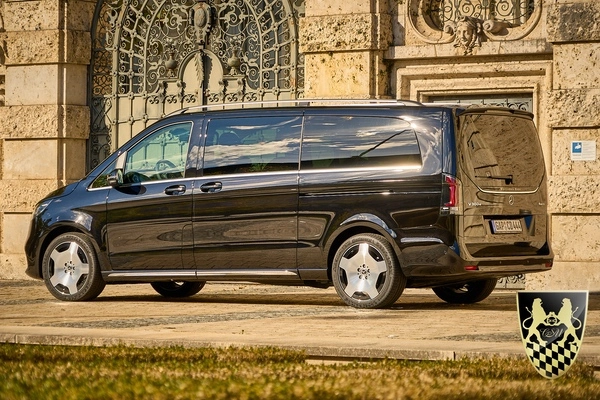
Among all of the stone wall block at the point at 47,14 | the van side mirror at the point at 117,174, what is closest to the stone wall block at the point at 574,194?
the van side mirror at the point at 117,174

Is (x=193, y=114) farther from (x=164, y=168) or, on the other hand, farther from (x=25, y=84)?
(x=25, y=84)

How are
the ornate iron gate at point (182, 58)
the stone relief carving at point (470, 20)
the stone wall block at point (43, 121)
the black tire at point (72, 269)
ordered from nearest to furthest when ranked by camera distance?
the black tire at point (72, 269)
the stone relief carving at point (470, 20)
the ornate iron gate at point (182, 58)
the stone wall block at point (43, 121)

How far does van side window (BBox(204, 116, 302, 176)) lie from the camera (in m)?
13.1

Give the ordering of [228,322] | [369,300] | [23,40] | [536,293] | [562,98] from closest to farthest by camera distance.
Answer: [536,293], [228,322], [369,300], [562,98], [23,40]

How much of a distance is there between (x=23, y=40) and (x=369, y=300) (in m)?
8.07

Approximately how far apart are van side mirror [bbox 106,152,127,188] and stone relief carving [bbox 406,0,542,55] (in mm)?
Answer: 4253

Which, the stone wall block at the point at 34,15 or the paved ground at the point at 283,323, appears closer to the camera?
the paved ground at the point at 283,323

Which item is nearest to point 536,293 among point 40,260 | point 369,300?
point 369,300

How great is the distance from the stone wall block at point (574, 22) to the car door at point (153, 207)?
4250 mm

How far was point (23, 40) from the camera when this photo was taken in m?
18.8

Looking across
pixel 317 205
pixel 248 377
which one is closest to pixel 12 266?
pixel 317 205

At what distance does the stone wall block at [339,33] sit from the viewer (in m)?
16.5

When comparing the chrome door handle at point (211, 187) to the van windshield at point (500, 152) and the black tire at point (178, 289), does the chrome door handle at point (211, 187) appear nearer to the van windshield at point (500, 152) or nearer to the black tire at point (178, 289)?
the black tire at point (178, 289)

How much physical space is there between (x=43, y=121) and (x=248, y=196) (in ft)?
20.9
